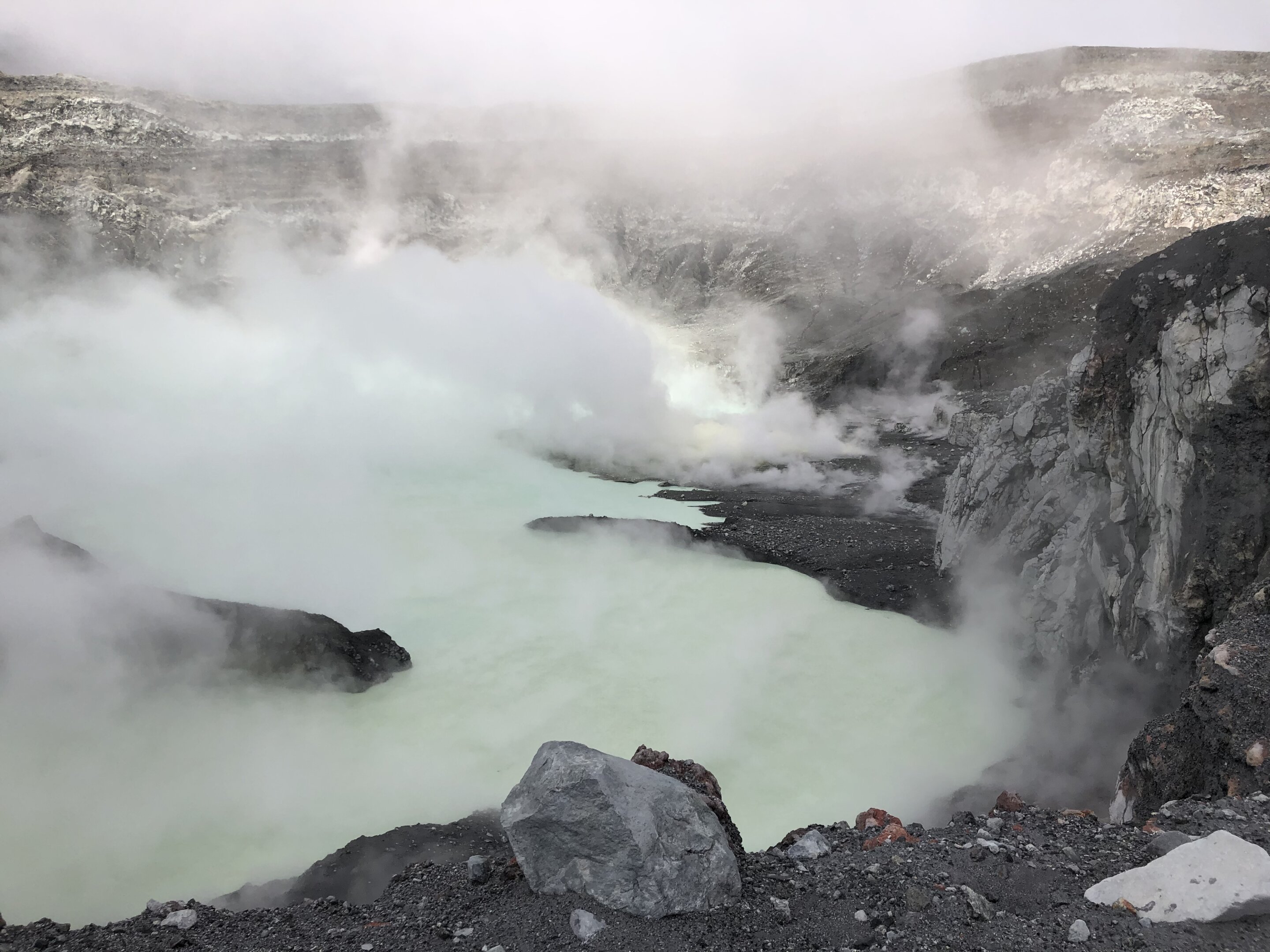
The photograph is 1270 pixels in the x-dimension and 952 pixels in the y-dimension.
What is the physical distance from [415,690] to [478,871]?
8464 millimetres

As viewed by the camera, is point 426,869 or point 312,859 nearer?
point 426,869

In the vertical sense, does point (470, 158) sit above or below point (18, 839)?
above

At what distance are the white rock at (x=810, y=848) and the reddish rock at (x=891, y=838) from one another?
31cm

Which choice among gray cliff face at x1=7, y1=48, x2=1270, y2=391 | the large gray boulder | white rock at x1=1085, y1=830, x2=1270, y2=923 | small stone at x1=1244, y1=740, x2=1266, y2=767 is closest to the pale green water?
small stone at x1=1244, y1=740, x2=1266, y2=767

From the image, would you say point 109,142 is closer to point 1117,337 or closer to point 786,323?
point 786,323

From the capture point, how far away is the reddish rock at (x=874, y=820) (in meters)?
6.41

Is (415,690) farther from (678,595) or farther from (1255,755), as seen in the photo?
(1255,755)

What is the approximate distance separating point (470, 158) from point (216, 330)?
85.9 ft

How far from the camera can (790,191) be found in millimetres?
59562

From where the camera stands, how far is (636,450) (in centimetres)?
3344

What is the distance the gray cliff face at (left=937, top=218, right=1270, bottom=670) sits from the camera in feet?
29.6

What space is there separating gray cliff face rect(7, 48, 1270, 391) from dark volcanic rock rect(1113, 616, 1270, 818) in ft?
116

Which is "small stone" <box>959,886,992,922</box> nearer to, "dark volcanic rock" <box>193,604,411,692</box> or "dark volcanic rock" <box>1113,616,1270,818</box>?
"dark volcanic rock" <box>1113,616,1270,818</box>

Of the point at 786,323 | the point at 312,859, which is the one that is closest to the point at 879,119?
the point at 786,323
